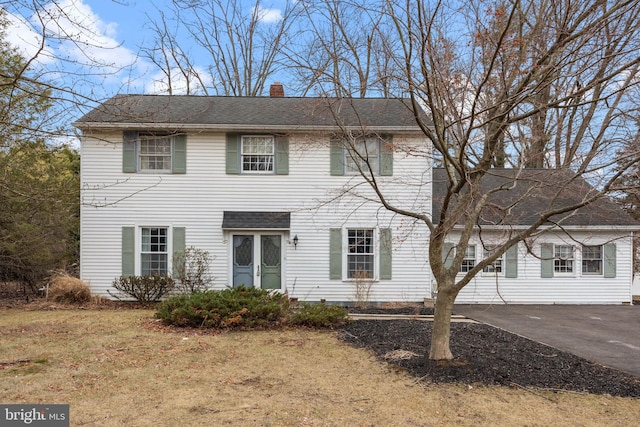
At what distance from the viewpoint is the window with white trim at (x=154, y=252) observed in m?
11.7

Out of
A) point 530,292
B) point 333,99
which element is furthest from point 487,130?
point 530,292

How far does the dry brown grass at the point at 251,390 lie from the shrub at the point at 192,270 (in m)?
4.25

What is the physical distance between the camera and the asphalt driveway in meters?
6.84

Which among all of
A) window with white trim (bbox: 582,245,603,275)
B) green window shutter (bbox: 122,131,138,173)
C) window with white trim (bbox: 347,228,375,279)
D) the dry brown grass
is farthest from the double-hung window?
green window shutter (bbox: 122,131,138,173)

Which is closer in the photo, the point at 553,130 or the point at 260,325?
the point at 553,130

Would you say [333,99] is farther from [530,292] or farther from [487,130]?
[530,292]

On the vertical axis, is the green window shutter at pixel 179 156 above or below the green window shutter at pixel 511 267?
above

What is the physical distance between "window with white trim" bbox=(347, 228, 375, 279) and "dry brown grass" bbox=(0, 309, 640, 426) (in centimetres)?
486

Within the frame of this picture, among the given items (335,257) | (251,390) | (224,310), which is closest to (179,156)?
(335,257)

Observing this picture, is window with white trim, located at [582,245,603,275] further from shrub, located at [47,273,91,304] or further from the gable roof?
shrub, located at [47,273,91,304]

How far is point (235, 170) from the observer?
38.9ft

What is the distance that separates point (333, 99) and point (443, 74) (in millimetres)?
1557

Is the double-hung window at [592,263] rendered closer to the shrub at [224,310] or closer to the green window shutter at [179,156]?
the shrub at [224,310]

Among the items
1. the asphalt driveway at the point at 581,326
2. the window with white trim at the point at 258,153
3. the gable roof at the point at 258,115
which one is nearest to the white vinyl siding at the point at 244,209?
the window with white trim at the point at 258,153
